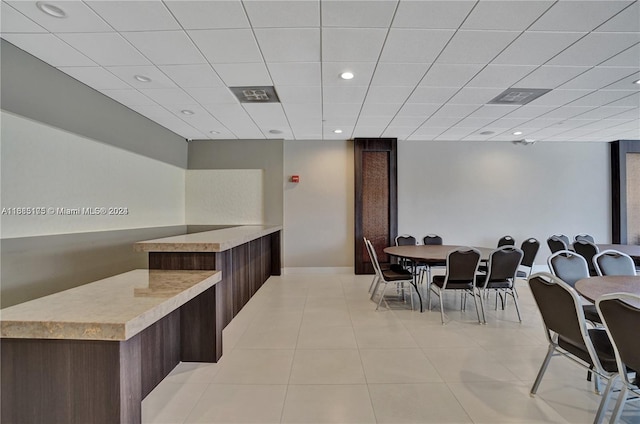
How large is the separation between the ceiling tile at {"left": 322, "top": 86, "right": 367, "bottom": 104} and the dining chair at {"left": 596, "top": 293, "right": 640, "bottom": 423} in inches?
125

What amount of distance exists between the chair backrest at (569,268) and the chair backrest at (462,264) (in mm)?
741

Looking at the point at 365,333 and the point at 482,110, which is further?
the point at 482,110

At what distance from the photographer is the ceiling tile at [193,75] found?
126 inches

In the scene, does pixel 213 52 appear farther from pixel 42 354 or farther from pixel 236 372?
pixel 236 372

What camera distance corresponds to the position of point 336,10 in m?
2.31

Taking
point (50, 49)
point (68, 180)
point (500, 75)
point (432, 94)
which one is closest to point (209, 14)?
point (50, 49)

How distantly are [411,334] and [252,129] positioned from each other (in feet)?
14.9

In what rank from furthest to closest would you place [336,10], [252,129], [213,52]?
[252,129]
[213,52]
[336,10]

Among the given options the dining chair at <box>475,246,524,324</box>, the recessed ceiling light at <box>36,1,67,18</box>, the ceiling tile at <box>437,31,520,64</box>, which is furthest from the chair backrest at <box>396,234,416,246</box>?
the recessed ceiling light at <box>36,1,67,18</box>

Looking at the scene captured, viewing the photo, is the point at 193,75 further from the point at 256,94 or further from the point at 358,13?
the point at 358,13

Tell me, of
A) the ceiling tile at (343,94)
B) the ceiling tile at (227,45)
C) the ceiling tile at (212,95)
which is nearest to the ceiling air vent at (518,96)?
the ceiling tile at (343,94)

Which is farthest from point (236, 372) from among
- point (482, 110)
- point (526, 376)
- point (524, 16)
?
point (482, 110)

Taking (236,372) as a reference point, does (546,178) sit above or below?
above

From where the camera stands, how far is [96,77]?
3.44m
